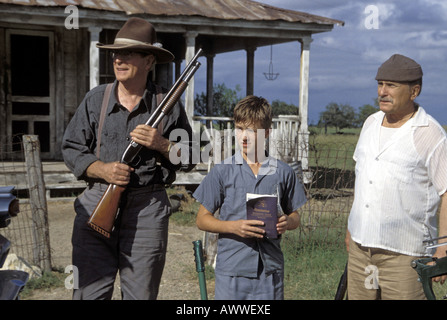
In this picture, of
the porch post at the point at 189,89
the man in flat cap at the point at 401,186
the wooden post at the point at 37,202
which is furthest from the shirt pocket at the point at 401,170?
the porch post at the point at 189,89

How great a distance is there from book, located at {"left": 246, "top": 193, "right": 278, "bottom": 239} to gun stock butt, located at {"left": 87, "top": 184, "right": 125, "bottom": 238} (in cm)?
77

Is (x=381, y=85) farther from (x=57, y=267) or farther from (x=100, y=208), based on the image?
(x=57, y=267)

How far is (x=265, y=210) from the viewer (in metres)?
2.90

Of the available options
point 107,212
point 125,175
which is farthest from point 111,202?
point 125,175

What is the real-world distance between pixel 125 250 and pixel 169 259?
3.87m

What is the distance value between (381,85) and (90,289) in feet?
6.78

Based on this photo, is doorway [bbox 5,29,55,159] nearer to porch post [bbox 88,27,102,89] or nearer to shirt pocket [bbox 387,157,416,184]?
porch post [bbox 88,27,102,89]

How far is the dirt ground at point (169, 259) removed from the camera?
562 centimetres

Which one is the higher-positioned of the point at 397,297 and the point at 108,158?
the point at 108,158

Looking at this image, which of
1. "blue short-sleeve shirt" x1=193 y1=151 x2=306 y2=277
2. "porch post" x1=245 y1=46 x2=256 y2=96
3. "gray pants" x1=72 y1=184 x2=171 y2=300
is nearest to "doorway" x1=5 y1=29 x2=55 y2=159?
"porch post" x1=245 y1=46 x2=256 y2=96

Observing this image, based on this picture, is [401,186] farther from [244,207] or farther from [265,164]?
[244,207]

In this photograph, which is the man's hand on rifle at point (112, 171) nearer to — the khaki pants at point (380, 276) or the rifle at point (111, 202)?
the rifle at point (111, 202)

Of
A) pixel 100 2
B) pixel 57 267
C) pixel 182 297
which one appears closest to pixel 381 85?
pixel 182 297

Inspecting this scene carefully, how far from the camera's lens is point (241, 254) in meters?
3.05
